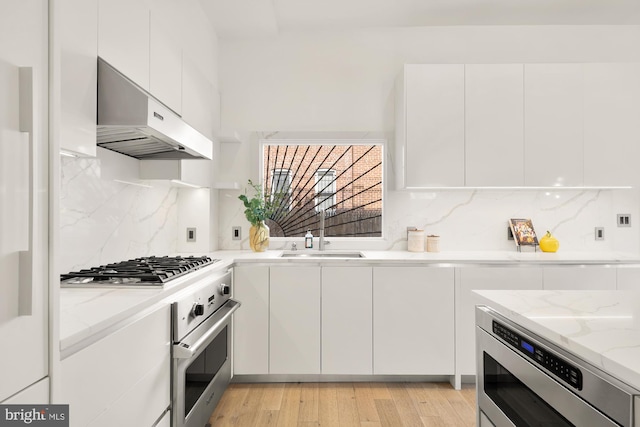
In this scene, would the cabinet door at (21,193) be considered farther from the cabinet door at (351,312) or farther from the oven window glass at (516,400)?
the cabinet door at (351,312)

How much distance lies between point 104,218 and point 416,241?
220 centimetres

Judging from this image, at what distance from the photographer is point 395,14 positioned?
3053mm

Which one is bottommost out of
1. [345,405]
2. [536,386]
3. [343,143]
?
[345,405]

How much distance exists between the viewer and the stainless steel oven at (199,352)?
5.23 ft

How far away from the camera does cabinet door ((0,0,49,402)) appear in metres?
0.71

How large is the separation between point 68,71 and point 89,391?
1.00 metres

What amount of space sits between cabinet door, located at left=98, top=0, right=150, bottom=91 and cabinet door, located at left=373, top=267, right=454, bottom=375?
1.82m

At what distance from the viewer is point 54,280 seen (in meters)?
0.84

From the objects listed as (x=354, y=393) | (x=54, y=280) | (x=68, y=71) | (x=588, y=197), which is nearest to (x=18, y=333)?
(x=54, y=280)

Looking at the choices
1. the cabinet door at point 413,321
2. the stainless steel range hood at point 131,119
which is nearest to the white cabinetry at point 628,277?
the cabinet door at point 413,321

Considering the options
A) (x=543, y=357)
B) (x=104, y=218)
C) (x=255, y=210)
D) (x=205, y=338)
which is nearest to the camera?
(x=543, y=357)

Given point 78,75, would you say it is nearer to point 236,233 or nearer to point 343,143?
point 236,233

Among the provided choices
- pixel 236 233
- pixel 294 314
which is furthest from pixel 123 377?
pixel 236 233

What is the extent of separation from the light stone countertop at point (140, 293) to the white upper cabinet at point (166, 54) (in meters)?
0.97
